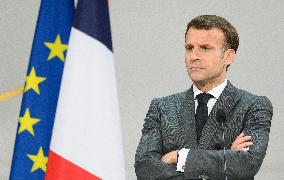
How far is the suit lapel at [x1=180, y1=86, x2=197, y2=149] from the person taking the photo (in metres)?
2.45

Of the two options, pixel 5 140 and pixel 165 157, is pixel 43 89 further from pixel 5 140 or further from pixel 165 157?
pixel 5 140

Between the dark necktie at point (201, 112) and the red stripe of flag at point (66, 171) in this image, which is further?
the dark necktie at point (201, 112)

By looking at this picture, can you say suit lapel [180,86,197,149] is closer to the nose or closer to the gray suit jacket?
the gray suit jacket

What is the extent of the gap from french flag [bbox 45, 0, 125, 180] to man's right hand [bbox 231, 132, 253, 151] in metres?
0.54

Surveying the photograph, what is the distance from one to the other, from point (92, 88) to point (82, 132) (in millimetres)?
162

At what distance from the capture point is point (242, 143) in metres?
2.36

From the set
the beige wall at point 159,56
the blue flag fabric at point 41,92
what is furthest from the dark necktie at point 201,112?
the beige wall at point 159,56

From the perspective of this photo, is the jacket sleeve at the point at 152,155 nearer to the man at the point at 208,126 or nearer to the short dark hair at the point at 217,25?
the man at the point at 208,126

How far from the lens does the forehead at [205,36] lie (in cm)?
243

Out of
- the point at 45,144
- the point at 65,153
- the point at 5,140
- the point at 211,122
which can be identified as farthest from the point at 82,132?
the point at 5,140

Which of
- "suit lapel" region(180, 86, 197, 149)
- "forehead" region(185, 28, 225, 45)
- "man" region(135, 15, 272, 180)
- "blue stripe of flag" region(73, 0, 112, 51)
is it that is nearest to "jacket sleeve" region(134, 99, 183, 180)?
"man" region(135, 15, 272, 180)

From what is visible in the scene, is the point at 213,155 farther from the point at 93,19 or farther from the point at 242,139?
the point at 93,19

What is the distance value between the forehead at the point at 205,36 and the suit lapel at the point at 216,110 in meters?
0.21

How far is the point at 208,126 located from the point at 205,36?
1.25 feet
